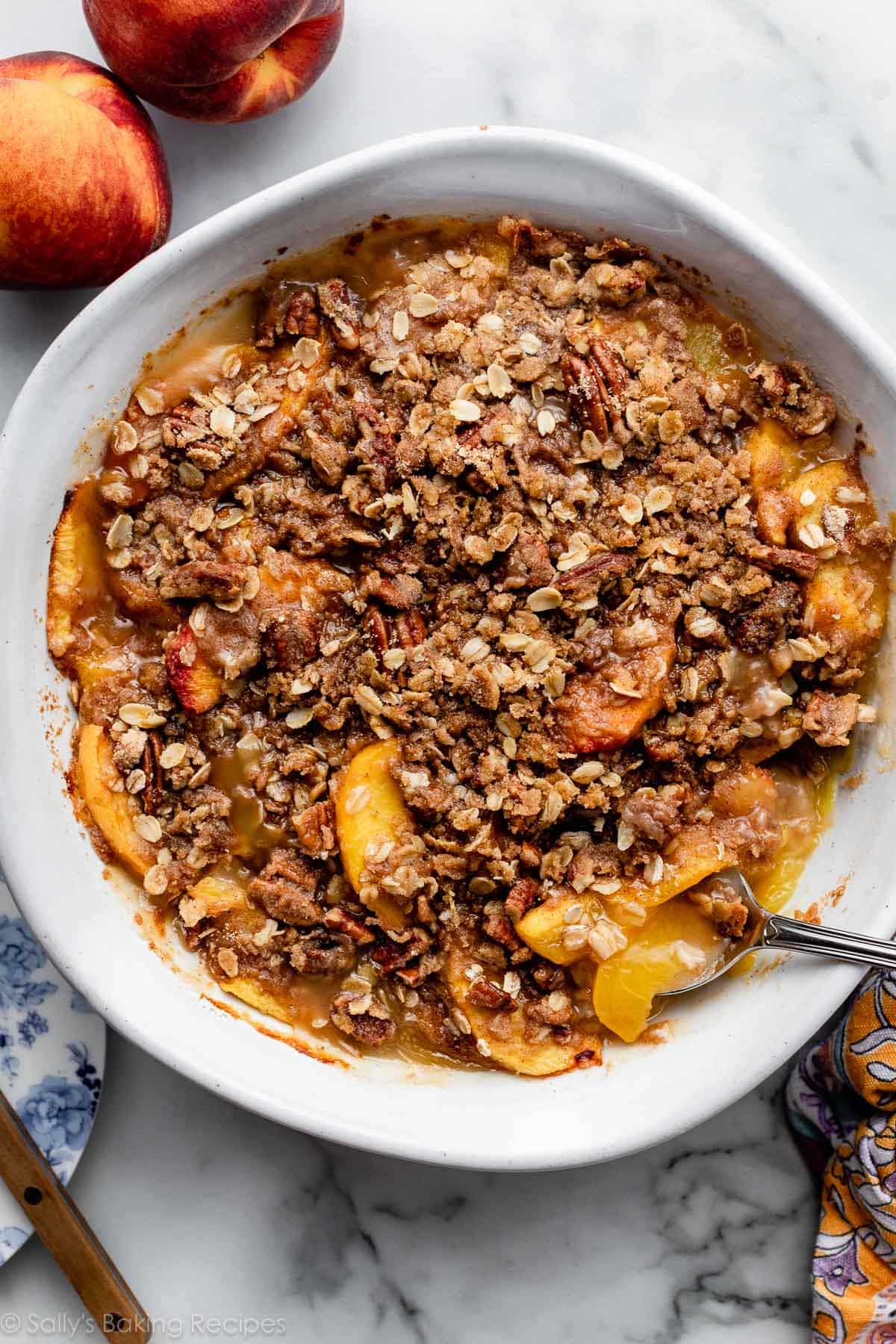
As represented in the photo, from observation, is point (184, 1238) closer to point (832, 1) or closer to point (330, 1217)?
point (330, 1217)

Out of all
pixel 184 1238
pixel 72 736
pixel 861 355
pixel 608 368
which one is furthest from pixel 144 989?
pixel 861 355

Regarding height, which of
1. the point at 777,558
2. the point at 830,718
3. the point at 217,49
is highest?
the point at 217,49

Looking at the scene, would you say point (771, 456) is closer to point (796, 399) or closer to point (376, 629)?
point (796, 399)

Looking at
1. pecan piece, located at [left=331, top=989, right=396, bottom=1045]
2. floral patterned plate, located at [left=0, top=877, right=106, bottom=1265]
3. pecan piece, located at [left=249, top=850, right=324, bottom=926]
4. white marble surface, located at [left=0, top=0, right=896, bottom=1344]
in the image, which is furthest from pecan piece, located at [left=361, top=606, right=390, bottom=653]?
white marble surface, located at [left=0, top=0, right=896, bottom=1344]

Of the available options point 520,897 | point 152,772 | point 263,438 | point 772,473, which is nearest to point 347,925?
point 520,897

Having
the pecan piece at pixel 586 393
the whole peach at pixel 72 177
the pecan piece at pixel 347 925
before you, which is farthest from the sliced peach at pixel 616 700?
the whole peach at pixel 72 177
